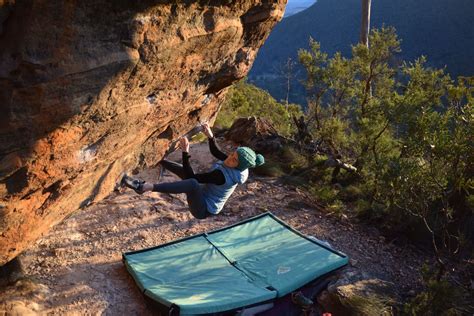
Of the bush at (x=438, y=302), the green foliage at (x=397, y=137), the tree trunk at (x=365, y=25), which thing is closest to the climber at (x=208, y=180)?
the green foliage at (x=397, y=137)

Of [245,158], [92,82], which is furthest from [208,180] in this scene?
[92,82]

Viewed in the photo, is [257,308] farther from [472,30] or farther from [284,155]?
[472,30]

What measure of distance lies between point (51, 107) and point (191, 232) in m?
5.29

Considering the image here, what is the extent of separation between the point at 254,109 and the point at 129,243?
905 centimetres

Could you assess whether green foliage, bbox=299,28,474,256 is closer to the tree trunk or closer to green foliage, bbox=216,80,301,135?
green foliage, bbox=216,80,301,135

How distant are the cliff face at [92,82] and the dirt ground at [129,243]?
1.94 m

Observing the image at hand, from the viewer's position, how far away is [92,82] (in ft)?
10.3

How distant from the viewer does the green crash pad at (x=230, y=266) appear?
5.78 m

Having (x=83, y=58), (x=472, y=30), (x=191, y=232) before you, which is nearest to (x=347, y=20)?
(x=472, y=30)

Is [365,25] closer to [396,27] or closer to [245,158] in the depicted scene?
[245,158]

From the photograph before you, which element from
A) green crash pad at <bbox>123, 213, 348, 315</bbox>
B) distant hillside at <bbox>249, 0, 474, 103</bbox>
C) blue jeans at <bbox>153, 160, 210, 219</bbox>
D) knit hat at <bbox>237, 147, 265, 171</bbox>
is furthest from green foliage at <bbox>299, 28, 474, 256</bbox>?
distant hillside at <bbox>249, 0, 474, 103</bbox>

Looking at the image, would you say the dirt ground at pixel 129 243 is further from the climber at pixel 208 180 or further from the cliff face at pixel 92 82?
the cliff face at pixel 92 82

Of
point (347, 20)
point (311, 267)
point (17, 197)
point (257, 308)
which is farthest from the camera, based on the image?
point (347, 20)

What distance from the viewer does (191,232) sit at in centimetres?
805
